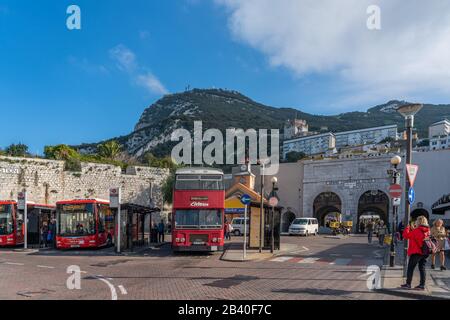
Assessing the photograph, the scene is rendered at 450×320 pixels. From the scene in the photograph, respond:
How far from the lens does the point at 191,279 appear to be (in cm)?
1304

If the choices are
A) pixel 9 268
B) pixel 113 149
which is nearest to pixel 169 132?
pixel 113 149

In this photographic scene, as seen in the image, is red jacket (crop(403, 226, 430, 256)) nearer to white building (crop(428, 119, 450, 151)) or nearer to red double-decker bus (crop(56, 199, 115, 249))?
red double-decker bus (crop(56, 199, 115, 249))

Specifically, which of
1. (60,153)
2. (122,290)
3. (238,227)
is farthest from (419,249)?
(60,153)

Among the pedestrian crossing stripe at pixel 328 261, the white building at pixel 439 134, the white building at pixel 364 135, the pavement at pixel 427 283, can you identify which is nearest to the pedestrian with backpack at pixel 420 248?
the pavement at pixel 427 283

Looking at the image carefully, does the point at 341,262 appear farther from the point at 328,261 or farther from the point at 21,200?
the point at 21,200

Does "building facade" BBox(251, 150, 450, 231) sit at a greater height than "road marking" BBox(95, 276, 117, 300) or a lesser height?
greater

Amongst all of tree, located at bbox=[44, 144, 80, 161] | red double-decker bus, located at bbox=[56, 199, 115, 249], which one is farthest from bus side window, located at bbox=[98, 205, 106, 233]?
tree, located at bbox=[44, 144, 80, 161]

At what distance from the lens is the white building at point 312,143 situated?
6697 inches

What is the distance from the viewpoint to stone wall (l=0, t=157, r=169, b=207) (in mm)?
42188

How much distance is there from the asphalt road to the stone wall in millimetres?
26940

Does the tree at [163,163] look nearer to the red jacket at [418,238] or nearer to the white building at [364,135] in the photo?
the red jacket at [418,238]

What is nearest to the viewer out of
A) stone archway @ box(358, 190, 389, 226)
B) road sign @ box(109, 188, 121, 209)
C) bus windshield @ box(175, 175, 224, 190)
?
bus windshield @ box(175, 175, 224, 190)
